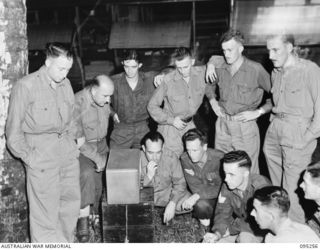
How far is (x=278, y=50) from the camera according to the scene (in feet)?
12.7

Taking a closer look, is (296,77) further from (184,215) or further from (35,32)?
(35,32)

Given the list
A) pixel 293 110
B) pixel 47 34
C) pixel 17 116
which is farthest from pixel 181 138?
pixel 47 34

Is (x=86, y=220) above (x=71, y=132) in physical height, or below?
below

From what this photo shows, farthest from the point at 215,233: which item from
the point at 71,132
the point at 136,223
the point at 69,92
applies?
the point at 69,92

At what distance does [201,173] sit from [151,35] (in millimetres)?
5530

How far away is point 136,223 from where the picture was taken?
358cm

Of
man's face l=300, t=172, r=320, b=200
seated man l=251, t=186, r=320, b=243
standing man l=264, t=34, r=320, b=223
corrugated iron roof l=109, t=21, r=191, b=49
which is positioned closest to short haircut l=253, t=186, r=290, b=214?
seated man l=251, t=186, r=320, b=243

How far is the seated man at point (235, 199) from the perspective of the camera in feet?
11.8

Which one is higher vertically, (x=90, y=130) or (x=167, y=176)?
(x=90, y=130)

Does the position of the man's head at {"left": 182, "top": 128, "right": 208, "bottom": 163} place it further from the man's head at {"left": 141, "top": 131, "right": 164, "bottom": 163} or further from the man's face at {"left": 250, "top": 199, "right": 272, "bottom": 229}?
the man's face at {"left": 250, "top": 199, "right": 272, "bottom": 229}

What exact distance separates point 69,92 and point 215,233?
6.59 ft

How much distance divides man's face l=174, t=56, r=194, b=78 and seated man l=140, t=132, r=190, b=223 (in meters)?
0.80

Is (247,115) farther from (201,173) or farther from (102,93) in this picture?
(102,93)

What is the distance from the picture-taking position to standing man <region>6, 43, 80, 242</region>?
129 inches
